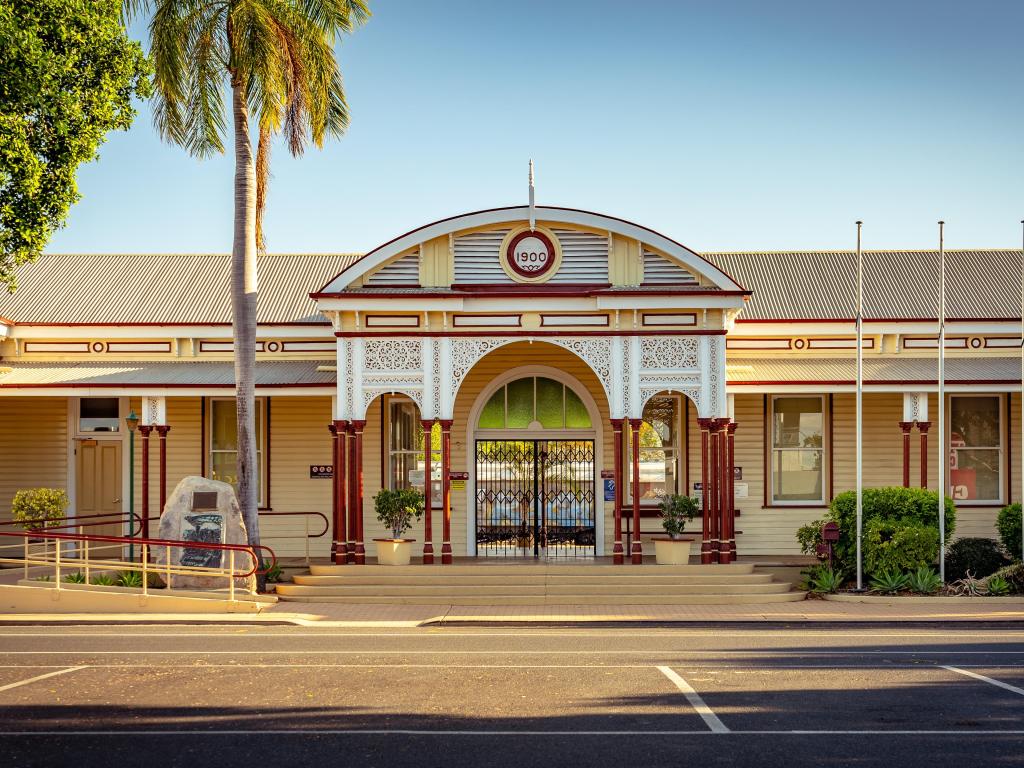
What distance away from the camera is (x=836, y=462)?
2281 cm

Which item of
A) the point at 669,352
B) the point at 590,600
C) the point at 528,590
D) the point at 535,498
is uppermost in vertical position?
the point at 669,352

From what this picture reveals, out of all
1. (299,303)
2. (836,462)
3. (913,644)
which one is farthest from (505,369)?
(913,644)

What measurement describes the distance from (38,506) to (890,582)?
50.1 ft

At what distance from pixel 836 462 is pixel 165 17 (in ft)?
48.9

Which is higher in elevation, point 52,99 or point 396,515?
point 52,99

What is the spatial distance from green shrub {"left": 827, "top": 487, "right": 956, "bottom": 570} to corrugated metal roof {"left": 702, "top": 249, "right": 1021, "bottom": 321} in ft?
15.7

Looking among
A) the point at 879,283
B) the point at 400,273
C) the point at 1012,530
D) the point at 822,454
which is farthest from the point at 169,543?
the point at 879,283

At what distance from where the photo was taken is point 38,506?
21328 millimetres

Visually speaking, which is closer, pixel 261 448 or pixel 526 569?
pixel 526 569

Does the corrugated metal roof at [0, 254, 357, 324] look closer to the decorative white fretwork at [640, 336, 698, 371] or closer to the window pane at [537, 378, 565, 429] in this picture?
the window pane at [537, 378, 565, 429]

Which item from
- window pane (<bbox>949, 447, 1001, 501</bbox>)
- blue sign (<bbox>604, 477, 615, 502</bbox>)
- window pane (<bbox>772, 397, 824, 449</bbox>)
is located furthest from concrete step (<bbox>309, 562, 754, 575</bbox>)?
window pane (<bbox>949, 447, 1001, 501</bbox>)

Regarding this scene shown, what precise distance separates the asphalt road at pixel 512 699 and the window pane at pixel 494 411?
7.55 meters

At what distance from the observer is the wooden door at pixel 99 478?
77.8ft

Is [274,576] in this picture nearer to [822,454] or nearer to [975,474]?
[822,454]
